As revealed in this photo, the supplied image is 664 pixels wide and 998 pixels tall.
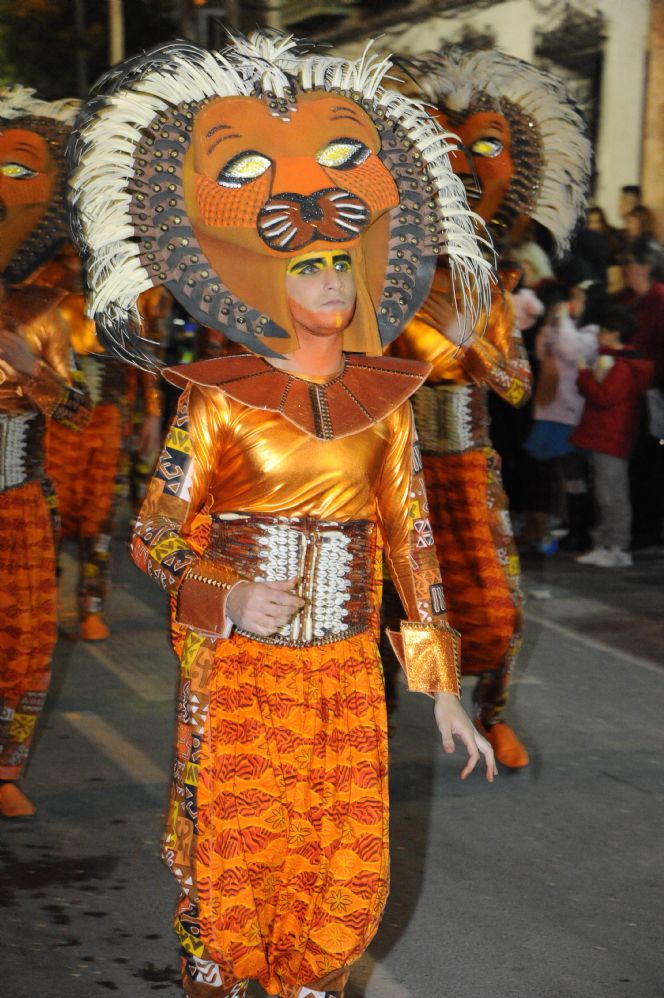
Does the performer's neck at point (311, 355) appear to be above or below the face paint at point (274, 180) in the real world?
below

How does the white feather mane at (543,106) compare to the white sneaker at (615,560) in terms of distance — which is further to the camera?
the white sneaker at (615,560)

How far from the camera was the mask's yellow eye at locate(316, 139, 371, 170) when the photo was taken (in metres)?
3.16

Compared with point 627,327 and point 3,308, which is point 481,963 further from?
point 627,327

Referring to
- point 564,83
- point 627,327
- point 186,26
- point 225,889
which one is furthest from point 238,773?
point 186,26

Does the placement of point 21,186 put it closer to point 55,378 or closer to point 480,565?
point 55,378

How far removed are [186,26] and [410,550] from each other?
34.6 ft

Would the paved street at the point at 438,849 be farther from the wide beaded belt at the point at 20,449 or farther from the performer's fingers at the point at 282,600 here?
the performer's fingers at the point at 282,600

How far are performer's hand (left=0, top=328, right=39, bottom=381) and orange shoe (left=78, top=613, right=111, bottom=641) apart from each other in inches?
115

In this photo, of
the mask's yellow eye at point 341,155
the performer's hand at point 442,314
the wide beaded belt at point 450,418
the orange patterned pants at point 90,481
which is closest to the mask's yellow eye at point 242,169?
the mask's yellow eye at point 341,155

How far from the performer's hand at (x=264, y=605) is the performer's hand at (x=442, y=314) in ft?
8.95

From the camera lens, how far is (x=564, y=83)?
5.72 metres

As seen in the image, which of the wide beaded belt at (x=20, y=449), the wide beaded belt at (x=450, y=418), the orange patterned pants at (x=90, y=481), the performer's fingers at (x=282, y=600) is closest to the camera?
the performer's fingers at (x=282, y=600)

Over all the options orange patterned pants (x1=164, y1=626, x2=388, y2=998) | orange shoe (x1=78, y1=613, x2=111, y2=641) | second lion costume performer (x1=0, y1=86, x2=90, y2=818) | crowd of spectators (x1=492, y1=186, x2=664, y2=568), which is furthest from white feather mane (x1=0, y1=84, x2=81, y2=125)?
crowd of spectators (x1=492, y1=186, x2=664, y2=568)

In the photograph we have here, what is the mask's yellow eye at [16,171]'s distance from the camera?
17.6 feet
